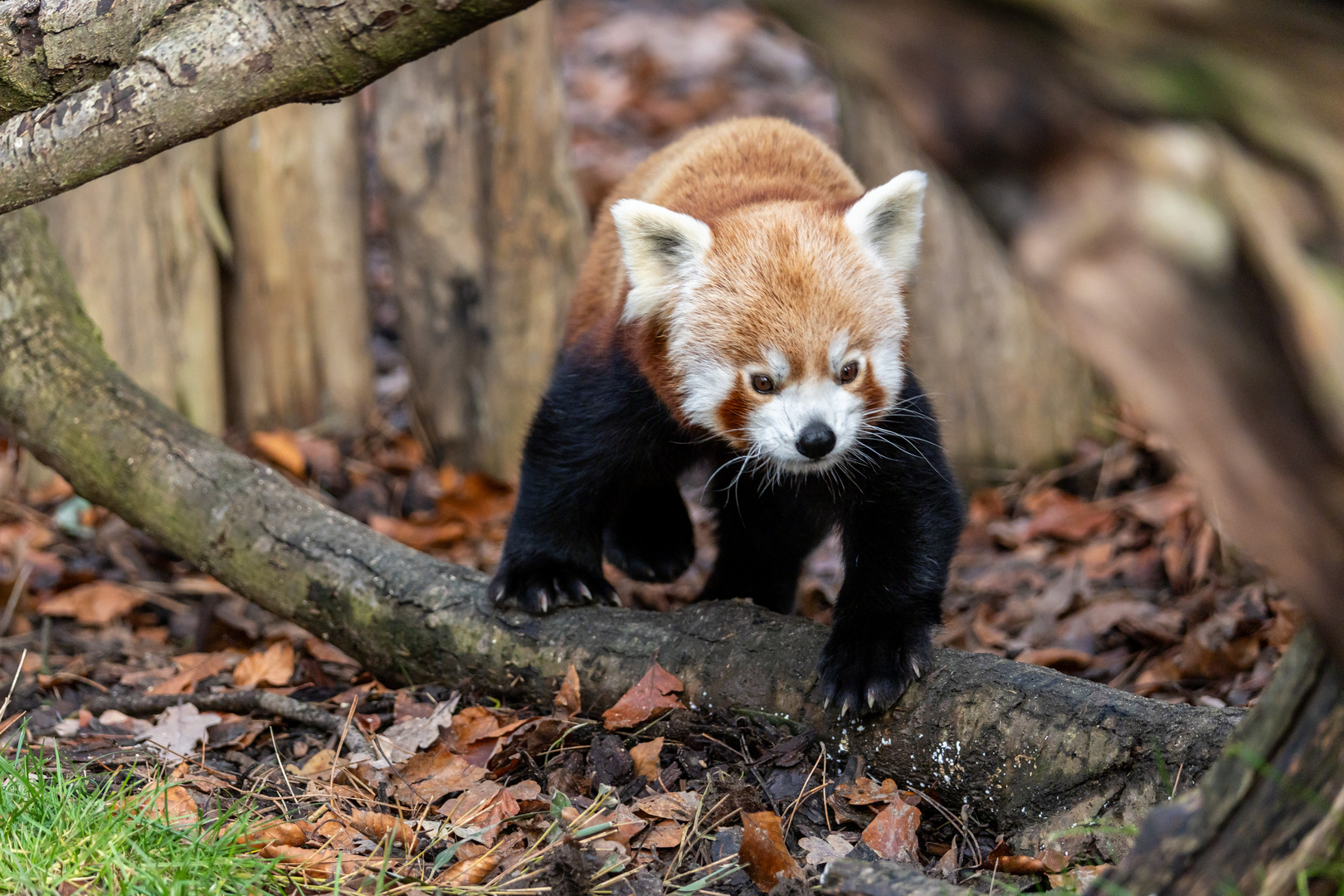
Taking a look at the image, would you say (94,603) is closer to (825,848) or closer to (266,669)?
(266,669)

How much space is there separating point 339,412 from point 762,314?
337cm

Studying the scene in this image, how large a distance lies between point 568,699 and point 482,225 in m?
3.01

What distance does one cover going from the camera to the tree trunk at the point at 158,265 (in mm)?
5004

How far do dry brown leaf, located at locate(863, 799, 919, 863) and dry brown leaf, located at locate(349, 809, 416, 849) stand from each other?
3.42 ft

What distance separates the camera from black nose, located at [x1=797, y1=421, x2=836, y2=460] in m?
2.91

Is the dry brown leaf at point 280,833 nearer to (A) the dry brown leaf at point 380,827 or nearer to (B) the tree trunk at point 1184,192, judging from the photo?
(A) the dry brown leaf at point 380,827

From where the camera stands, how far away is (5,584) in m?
4.34

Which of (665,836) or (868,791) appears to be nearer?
(665,836)

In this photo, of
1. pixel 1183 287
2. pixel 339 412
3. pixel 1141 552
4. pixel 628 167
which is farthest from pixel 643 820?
pixel 628 167

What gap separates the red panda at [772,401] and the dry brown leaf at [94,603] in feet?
6.19

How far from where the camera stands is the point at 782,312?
3033 mm

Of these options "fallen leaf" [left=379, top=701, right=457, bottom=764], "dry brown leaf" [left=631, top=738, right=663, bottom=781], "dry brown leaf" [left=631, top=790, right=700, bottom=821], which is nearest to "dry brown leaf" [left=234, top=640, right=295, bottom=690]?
"fallen leaf" [left=379, top=701, right=457, bottom=764]

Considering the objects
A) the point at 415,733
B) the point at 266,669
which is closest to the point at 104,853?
the point at 415,733

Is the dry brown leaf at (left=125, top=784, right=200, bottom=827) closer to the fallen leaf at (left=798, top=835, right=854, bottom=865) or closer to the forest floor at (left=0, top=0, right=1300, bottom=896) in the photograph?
the forest floor at (left=0, top=0, right=1300, bottom=896)
